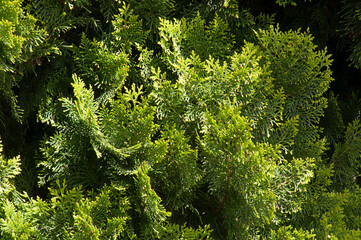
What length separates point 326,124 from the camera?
3.53 m

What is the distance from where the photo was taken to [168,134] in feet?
8.63

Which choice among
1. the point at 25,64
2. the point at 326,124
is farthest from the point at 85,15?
the point at 326,124

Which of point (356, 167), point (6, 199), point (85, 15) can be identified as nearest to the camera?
point (6, 199)

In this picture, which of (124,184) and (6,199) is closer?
(6,199)

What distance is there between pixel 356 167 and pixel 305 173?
943 mm

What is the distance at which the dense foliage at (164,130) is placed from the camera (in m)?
2.43

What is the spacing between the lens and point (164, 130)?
279cm

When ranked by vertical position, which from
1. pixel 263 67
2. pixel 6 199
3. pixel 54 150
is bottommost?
pixel 6 199

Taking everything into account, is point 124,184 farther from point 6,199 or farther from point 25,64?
point 25,64

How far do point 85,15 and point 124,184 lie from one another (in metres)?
1.31

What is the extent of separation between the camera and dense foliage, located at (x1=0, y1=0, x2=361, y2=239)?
2426 millimetres

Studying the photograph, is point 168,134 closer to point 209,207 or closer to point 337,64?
point 209,207

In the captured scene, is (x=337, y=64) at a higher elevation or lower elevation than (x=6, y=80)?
higher

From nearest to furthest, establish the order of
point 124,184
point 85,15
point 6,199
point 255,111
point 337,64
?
point 6,199
point 124,184
point 255,111
point 85,15
point 337,64
